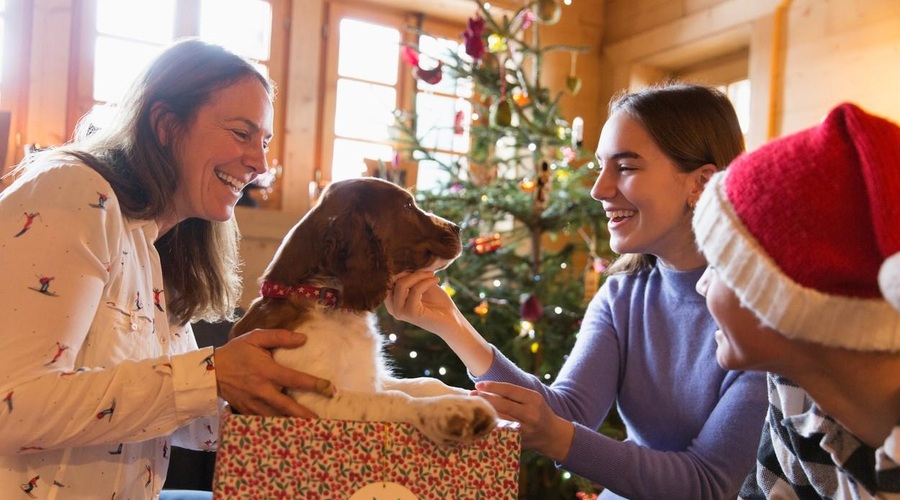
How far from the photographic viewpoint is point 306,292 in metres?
1.47

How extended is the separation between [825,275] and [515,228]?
3.06m

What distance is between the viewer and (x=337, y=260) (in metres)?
1.51

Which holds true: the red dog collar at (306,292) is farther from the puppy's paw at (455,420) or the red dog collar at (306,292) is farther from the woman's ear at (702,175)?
the woman's ear at (702,175)

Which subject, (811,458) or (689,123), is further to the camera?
(689,123)

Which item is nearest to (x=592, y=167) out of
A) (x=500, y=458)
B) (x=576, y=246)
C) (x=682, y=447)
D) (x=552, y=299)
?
(x=576, y=246)

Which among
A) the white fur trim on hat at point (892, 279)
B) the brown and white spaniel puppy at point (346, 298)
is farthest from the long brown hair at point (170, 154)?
the white fur trim on hat at point (892, 279)

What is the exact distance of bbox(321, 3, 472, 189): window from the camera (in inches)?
196

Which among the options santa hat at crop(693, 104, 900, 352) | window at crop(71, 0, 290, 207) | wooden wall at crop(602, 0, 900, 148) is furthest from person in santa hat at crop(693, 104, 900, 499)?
window at crop(71, 0, 290, 207)

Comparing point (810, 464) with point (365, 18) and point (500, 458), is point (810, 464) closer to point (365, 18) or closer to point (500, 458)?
point (500, 458)

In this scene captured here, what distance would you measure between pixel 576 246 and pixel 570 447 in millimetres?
2579

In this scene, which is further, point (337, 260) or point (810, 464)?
point (337, 260)

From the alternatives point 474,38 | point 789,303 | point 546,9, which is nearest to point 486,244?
point 474,38

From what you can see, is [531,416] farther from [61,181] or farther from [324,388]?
[61,181]

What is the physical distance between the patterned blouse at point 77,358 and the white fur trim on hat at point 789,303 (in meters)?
0.85
